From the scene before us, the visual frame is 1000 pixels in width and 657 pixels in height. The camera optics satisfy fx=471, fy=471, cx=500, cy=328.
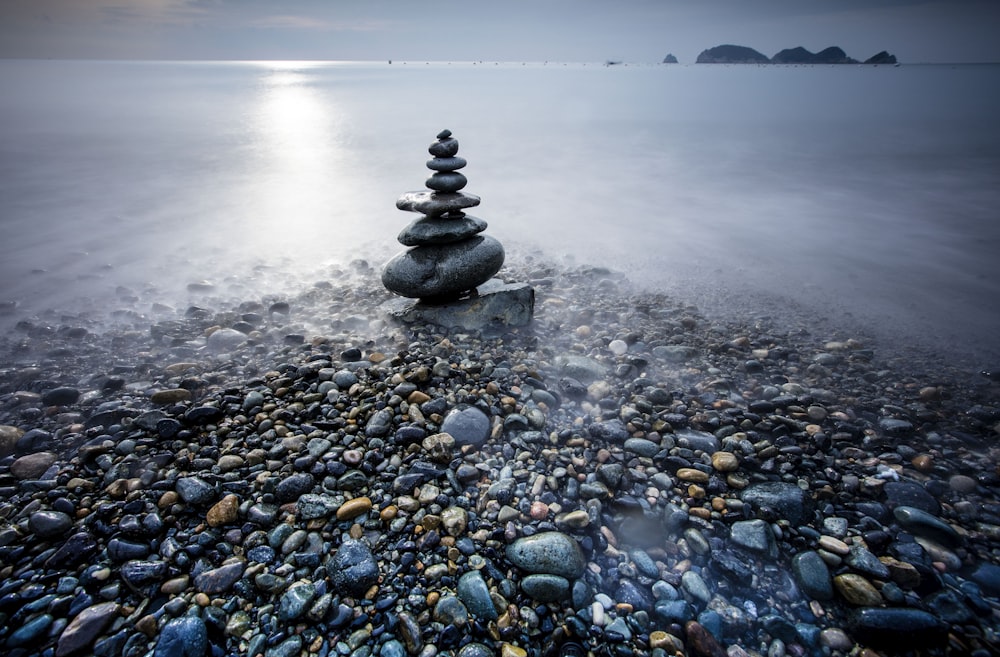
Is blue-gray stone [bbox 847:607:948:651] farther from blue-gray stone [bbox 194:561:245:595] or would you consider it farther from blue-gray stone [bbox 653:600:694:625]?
blue-gray stone [bbox 194:561:245:595]

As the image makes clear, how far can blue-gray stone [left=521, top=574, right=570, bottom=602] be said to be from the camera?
4.23m

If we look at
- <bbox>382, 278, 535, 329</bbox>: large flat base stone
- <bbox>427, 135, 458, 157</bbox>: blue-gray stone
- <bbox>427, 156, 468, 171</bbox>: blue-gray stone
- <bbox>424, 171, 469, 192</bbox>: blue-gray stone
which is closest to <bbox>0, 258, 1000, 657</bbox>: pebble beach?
<bbox>382, 278, 535, 329</bbox>: large flat base stone

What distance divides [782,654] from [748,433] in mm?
2848

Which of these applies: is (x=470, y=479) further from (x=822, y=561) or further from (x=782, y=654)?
(x=822, y=561)

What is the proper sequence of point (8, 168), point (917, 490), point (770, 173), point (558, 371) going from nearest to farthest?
1. point (917, 490)
2. point (558, 371)
3. point (8, 168)
4. point (770, 173)

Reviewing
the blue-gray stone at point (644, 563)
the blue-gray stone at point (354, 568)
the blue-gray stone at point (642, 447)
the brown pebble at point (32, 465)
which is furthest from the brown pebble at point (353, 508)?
the brown pebble at point (32, 465)

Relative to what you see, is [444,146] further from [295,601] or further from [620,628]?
[620,628]

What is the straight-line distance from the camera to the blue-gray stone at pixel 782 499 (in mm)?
5016

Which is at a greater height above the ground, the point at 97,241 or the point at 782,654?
the point at 782,654

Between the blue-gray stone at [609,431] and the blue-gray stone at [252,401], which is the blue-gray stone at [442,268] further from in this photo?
the blue-gray stone at [609,431]

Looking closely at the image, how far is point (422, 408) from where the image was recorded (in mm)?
6426

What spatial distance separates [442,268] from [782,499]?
6271 millimetres

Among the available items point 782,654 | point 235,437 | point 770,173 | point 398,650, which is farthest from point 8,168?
point 770,173

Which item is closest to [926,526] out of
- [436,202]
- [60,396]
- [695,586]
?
[695,586]
